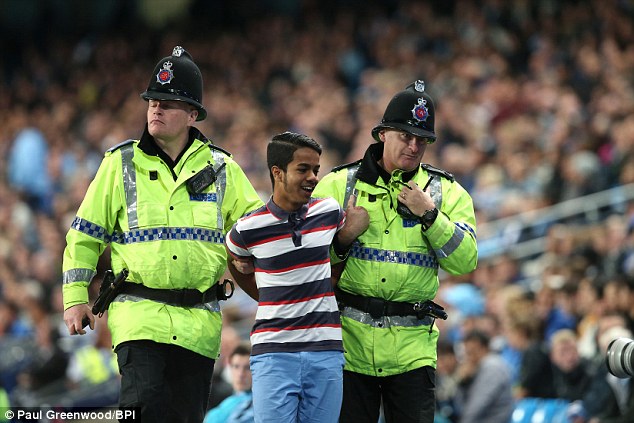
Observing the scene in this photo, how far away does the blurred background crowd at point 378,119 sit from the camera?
11.2 metres

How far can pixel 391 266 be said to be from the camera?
628 cm

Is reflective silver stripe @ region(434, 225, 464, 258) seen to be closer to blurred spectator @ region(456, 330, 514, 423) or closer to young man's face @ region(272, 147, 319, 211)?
young man's face @ region(272, 147, 319, 211)

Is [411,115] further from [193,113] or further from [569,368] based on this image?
[569,368]

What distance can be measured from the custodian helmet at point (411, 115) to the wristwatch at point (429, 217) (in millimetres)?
367

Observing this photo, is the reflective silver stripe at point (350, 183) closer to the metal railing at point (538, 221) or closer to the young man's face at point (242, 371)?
the young man's face at point (242, 371)

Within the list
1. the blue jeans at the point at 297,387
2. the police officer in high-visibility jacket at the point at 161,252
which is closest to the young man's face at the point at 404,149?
the police officer in high-visibility jacket at the point at 161,252

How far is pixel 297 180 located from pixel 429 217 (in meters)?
0.73

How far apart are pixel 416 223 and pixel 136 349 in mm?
1475

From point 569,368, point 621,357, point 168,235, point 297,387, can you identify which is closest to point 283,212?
point 168,235

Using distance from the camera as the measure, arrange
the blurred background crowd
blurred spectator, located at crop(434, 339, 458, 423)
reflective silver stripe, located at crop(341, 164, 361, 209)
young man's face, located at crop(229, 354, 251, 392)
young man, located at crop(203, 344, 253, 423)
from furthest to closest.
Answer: the blurred background crowd → blurred spectator, located at crop(434, 339, 458, 423) → young man's face, located at crop(229, 354, 251, 392) → young man, located at crop(203, 344, 253, 423) → reflective silver stripe, located at crop(341, 164, 361, 209)

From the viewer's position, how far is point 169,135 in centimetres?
634

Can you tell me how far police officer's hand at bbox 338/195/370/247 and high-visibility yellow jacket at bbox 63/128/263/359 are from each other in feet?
1.99

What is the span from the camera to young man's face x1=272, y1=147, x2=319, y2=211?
19.0 feet

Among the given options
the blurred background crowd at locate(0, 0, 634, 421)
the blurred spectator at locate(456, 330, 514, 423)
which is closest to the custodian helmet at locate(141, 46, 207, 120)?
the blurred background crowd at locate(0, 0, 634, 421)
